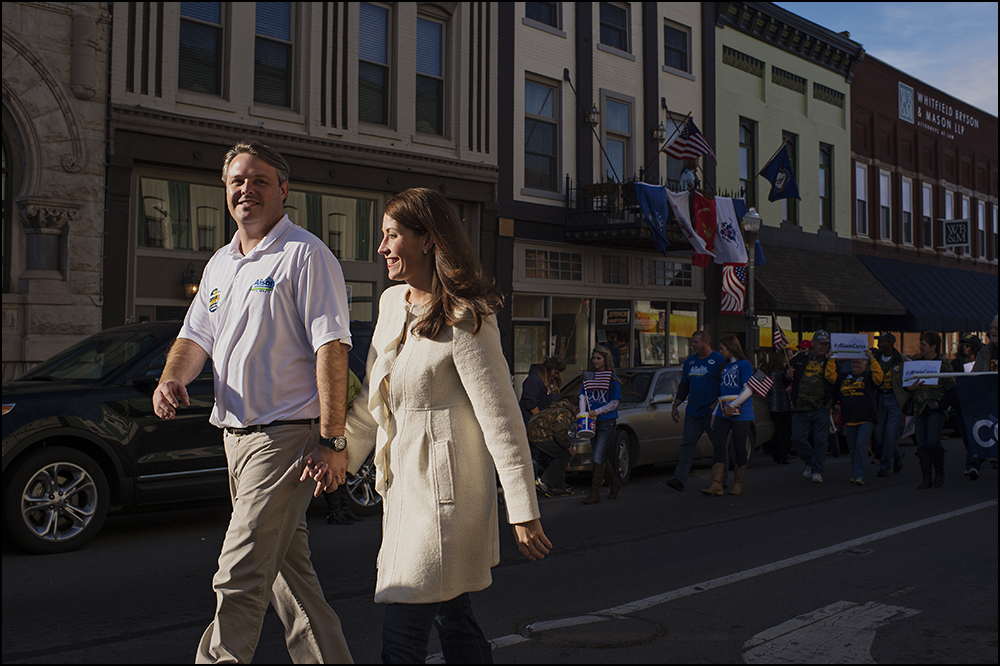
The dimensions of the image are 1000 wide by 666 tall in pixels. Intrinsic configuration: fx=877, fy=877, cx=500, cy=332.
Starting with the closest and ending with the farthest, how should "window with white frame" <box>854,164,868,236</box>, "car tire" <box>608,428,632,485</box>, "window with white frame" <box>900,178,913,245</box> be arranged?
"car tire" <box>608,428,632,485</box> < "window with white frame" <box>854,164,868,236</box> < "window with white frame" <box>900,178,913,245</box>

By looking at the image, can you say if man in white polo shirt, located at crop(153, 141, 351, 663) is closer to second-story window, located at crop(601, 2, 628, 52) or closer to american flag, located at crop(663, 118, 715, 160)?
american flag, located at crop(663, 118, 715, 160)

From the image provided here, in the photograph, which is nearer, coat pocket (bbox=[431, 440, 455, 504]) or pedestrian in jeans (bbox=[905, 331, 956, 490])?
coat pocket (bbox=[431, 440, 455, 504])

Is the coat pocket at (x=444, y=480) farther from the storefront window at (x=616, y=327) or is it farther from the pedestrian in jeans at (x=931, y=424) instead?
the storefront window at (x=616, y=327)

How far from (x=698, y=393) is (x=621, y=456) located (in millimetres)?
1430

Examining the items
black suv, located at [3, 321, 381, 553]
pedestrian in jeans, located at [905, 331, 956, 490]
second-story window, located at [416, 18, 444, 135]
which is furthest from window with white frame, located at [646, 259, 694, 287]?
black suv, located at [3, 321, 381, 553]

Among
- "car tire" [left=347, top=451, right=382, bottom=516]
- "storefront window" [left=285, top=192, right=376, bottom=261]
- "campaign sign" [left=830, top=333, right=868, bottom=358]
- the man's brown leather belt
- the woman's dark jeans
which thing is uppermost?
"storefront window" [left=285, top=192, right=376, bottom=261]

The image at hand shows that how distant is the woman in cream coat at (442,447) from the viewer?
113 inches

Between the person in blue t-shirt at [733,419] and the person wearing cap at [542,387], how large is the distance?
1983 mm

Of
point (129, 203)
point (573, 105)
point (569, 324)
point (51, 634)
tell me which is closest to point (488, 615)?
point (51, 634)

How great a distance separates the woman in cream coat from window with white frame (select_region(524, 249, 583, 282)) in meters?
16.1

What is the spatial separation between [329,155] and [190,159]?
2.61m

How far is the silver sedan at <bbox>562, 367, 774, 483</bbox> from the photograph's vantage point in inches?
448

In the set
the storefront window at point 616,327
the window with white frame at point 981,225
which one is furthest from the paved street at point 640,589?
the window with white frame at point 981,225

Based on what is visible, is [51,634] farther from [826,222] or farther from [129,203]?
[826,222]
